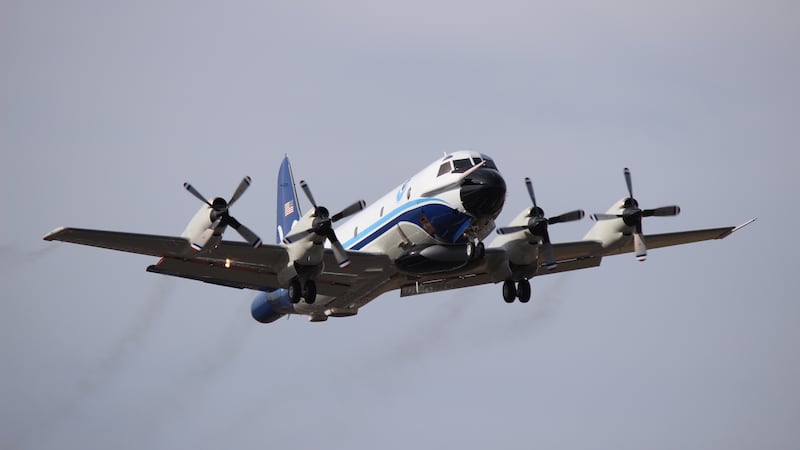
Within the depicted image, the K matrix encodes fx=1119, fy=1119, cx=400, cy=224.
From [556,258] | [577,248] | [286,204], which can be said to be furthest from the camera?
[286,204]

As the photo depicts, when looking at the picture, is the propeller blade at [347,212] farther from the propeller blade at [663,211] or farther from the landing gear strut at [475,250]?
the propeller blade at [663,211]

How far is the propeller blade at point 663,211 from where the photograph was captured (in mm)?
41688

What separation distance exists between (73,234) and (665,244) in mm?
23894

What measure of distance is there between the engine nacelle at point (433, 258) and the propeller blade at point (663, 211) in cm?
787

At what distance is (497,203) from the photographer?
38.8 m

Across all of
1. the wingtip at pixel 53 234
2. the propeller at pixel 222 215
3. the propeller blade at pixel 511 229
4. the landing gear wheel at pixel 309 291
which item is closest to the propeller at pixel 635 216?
the propeller blade at pixel 511 229

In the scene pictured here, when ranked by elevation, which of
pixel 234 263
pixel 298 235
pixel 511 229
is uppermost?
pixel 298 235

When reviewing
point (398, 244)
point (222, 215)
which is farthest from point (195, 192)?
point (398, 244)

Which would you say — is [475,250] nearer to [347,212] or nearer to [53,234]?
[347,212]

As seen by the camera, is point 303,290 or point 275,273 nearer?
point 303,290

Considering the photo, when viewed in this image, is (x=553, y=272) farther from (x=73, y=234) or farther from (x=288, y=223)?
(x=73, y=234)

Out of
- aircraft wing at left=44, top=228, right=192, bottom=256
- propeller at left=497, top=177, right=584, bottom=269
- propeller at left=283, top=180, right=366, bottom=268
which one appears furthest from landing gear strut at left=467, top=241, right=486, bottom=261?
aircraft wing at left=44, top=228, right=192, bottom=256

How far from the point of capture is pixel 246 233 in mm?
37344

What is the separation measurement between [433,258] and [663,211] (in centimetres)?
939
